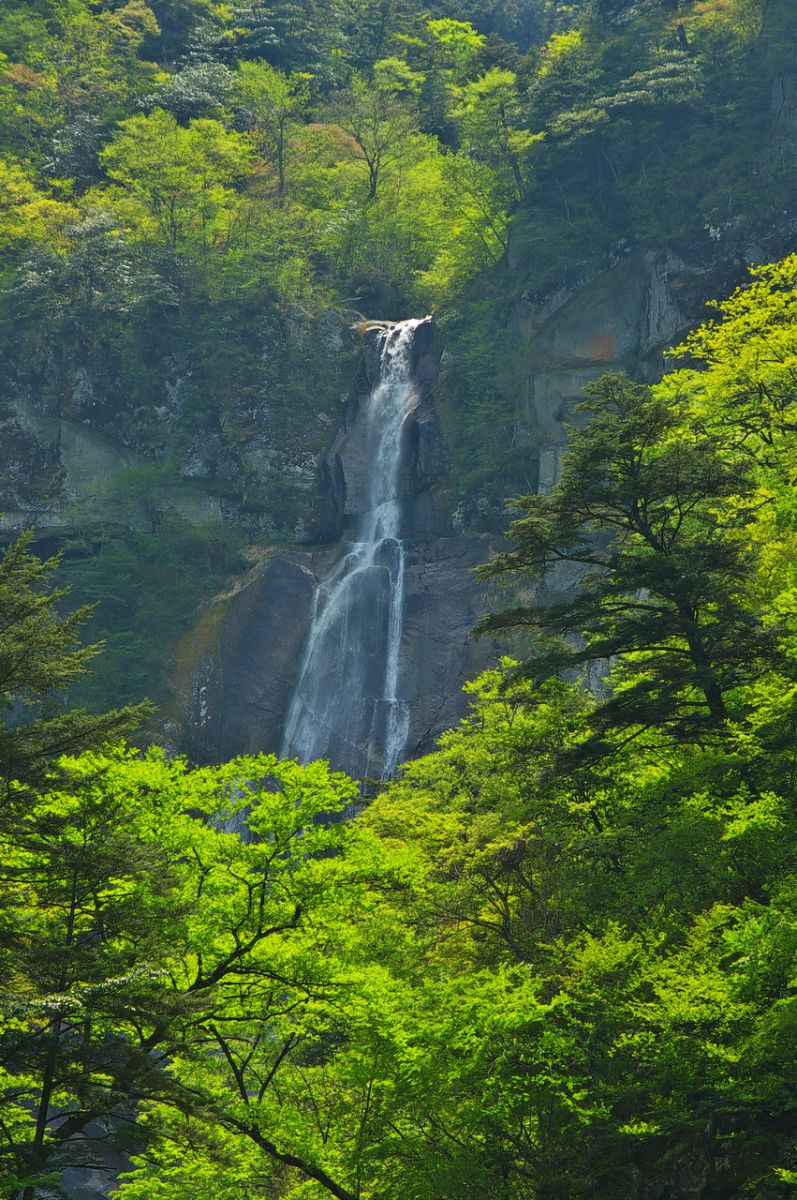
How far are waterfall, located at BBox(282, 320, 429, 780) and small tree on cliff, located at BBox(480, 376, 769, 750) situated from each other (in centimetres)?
2299

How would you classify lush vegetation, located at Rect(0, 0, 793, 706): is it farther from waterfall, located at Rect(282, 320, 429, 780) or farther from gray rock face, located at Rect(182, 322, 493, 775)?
waterfall, located at Rect(282, 320, 429, 780)

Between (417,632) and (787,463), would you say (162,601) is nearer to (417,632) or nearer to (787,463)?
(417,632)

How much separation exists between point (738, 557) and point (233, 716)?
29997 mm

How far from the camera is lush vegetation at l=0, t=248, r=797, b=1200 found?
12055 millimetres

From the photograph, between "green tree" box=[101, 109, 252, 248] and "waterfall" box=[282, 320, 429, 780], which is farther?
"green tree" box=[101, 109, 252, 248]

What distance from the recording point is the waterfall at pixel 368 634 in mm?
40844

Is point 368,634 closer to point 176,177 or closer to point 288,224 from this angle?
point 288,224

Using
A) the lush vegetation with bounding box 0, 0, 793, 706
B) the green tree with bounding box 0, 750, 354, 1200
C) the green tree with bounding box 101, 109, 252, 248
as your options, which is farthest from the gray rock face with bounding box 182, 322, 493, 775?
the green tree with bounding box 0, 750, 354, 1200

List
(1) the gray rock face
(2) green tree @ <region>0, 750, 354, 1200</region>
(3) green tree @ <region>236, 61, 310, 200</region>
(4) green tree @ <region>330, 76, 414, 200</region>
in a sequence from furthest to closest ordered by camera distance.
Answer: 1. (3) green tree @ <region>236, 61, 310, 200</region>
2. (4) green tree @ <region>330, 76, 414, 200</region>
3. (1) the gray rock face
4. (2) green tree @ <region>0, 750, 354, 1200</region>

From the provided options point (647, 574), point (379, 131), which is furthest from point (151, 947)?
point (379, 131)

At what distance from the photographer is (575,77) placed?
1870 inches

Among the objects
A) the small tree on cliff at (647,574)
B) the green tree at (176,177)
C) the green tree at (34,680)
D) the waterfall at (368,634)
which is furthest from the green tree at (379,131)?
the green tree at (34,680)

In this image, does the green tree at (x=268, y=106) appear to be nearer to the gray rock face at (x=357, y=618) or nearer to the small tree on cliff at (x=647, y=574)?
the gray rock face at (x=357, y=618)

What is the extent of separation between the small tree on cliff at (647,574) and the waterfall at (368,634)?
75.4ft
